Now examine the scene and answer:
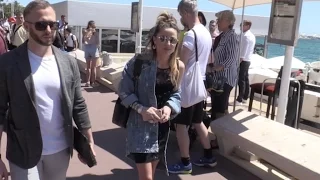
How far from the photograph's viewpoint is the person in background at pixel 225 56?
16.5 feet

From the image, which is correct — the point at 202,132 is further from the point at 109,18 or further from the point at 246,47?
the point at 109,18

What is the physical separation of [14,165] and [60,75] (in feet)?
2.14

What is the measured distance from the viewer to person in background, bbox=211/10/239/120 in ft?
16.5

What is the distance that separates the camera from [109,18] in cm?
2342

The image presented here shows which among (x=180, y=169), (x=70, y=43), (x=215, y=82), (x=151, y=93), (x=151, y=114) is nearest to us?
(x=151, y=114)

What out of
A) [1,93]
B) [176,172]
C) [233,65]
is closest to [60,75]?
[1,93]

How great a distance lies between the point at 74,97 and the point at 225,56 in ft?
9.39

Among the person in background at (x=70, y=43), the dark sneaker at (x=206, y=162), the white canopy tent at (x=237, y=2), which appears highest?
the white canopy tent at (x=237, y=2)

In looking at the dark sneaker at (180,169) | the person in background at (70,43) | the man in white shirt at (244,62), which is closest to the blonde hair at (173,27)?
the dark sneaker at (180,169)

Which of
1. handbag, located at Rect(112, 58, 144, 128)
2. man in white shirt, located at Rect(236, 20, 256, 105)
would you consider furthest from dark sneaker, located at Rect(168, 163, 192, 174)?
man in white shirt, located at Rect(236, 20, 256, 105)

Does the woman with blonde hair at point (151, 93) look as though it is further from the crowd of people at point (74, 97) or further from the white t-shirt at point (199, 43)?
the white t-shirt at point (199, 43)

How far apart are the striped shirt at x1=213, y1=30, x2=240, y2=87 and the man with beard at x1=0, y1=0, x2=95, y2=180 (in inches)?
115

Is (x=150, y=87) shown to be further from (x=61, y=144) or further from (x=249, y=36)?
(x=249, y=36)

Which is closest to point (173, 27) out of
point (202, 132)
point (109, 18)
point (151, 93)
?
point (151, 93)
